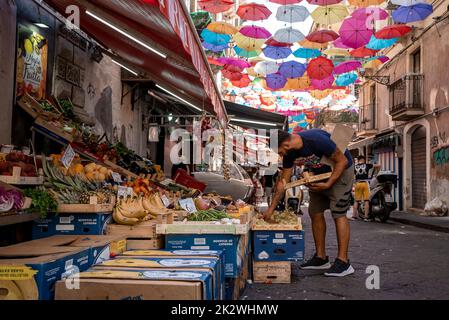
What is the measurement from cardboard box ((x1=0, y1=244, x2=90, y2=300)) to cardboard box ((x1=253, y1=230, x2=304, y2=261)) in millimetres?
2513

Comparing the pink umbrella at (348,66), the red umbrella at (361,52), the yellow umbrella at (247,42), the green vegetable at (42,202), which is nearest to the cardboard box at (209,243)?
the green vegetable at (42,202)

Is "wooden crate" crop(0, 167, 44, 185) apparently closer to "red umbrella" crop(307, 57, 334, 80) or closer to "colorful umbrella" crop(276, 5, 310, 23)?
"colorful umbrella" crop(276, 5, 310, 23)

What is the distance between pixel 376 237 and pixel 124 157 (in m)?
Result: 5.35

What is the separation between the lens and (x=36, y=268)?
8.54 feet

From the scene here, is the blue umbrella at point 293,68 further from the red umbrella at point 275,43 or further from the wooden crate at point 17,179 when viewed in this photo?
the wooden crate at point 17,179

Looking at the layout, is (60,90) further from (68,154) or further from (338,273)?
(338,273)

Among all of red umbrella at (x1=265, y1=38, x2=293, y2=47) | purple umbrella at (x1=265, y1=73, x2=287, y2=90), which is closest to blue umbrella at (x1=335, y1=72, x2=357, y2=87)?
purple umbrella at (x1=265, y1=73, x2=287, y2=90)

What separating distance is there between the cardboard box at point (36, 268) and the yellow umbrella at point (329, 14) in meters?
11.0

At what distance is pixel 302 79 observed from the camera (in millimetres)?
18172

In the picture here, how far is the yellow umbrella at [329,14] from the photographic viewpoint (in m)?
12.5

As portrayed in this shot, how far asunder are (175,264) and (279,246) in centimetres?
243

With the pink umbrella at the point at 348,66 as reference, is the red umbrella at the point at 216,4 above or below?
above
